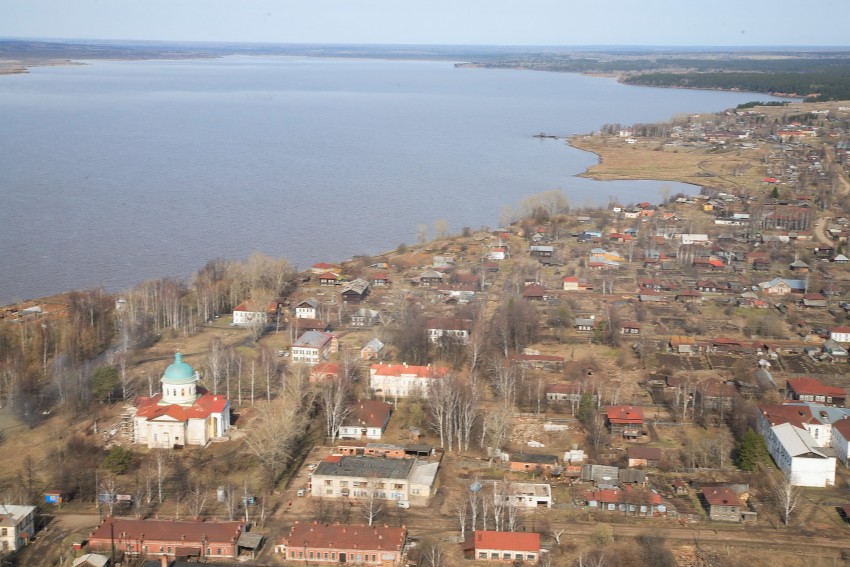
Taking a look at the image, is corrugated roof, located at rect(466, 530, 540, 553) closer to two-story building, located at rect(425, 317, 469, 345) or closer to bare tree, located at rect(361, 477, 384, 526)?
bare tree, located at rect(361, 477, 384, 526)

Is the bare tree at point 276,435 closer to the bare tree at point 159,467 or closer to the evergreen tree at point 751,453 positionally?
the bare tree at point 159,467

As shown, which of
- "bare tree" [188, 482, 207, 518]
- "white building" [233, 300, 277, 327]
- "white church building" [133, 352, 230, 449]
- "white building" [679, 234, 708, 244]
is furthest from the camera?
"white building" [679, 234, 708, 244]

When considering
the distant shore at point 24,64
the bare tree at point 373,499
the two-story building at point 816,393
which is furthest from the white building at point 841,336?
the distant shore at point 24,64

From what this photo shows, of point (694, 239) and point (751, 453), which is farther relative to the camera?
point (694, 239)

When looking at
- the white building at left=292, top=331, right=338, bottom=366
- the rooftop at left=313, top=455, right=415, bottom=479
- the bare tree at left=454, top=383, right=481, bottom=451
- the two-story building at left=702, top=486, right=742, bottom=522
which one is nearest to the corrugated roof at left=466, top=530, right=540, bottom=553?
the rooftop at left=313, top=455, right=415, bottom=479

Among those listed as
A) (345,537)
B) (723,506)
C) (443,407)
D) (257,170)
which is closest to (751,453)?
(723,506)

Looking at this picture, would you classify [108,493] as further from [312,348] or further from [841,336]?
[841,336]

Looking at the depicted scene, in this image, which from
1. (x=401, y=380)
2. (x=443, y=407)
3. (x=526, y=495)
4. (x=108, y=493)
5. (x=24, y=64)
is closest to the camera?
(x=108, y=493)
